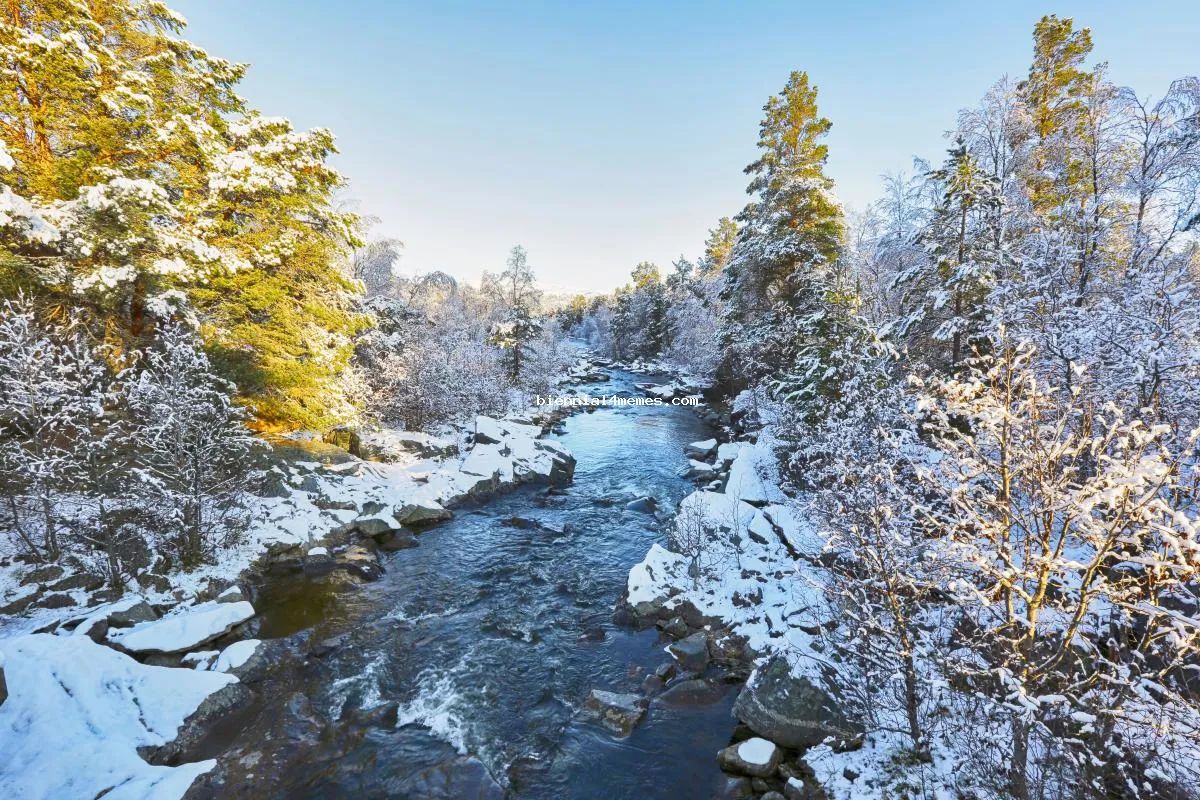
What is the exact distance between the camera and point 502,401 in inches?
1005

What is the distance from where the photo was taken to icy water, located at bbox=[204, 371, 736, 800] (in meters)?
5.95

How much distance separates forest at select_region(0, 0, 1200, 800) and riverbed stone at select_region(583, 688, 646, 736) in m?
2.01

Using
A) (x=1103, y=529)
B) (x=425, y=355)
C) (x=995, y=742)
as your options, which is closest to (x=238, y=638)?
(x=995, y=742)

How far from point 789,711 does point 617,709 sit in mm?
2435

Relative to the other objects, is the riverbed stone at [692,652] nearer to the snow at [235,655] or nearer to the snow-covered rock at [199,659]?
the snow at [235,655]

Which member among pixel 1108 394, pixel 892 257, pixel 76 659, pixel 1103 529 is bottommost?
pixel 76 659

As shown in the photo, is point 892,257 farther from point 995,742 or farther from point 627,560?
point 995,742

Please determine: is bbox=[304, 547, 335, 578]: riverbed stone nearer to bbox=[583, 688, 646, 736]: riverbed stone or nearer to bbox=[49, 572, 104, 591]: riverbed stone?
bbox=[49, 572, 104, 591]: riverbed stone

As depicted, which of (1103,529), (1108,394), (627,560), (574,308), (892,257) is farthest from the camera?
(574,308)

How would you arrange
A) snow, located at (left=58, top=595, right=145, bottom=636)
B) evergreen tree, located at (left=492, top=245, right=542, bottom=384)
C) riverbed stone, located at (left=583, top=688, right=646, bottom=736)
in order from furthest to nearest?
evergreen tree, located at (left=492, top=245, right=542, bottom=384), snow, located at (left=58, top=595, right=145, bottom=636), riverbed stone, located at (left=583, top=688, right=646, bottom=736)

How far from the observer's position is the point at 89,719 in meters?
5.43

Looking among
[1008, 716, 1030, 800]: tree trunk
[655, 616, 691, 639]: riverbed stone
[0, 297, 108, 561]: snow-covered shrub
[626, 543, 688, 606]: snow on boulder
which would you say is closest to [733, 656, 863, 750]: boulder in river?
[1008, 716, 1030, 800]: tree trunk

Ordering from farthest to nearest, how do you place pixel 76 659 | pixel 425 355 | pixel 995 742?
pixel 425 355 → pixel 76 659 → pixel 995 742

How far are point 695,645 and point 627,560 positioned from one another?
11.9ft
